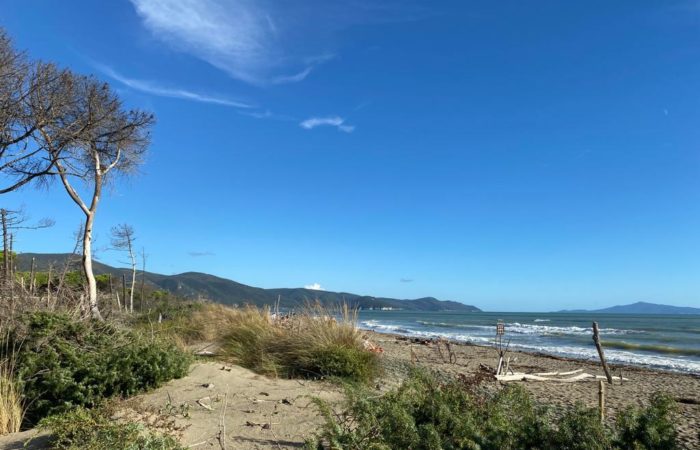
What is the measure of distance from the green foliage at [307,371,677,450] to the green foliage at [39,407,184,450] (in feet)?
4.09

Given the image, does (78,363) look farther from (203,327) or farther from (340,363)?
(203,327)

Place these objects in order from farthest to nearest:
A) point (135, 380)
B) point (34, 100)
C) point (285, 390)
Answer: point (34, 100), point (285, 390), point (135, 380)

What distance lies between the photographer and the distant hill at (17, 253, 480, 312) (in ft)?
38.8

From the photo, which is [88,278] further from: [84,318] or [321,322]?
[321,322]

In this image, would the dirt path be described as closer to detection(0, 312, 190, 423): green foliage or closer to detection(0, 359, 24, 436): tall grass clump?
detection(0, 312, 190, 423): green foliage

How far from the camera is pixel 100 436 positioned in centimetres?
402

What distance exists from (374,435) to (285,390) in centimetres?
293

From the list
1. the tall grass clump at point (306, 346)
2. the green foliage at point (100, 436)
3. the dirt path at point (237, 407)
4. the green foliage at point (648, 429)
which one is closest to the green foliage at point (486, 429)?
the green foliage at point (648, 429)

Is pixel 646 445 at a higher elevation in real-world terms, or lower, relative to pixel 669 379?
higher

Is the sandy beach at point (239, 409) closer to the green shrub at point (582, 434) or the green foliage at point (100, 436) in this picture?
the green foliage at point (100, 436)

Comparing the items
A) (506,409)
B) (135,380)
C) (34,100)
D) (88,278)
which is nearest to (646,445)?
(506,409)

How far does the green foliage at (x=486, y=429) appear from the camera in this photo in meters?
3.80

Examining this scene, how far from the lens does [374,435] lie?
4141 mm

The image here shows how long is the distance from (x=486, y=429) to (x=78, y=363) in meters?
4.71
